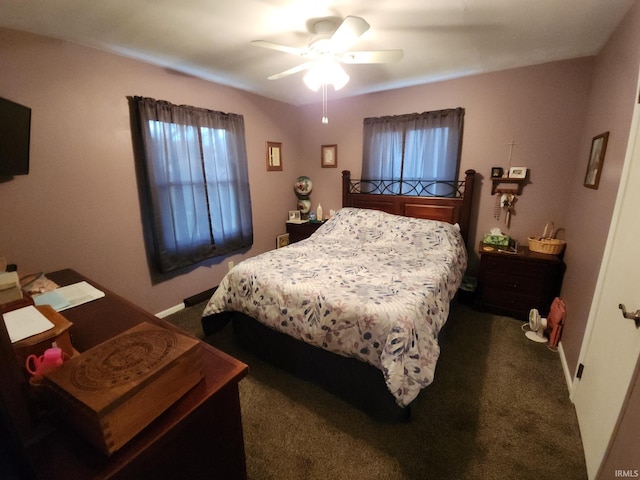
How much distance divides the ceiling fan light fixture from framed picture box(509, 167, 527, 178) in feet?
6.29

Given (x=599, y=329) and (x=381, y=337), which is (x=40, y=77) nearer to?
(x=381, y=337)

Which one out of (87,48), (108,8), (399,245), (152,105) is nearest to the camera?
(108,8)

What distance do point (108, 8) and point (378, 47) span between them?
181 cm

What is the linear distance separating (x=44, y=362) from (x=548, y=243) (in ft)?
11.1

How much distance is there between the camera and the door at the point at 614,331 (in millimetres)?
1179

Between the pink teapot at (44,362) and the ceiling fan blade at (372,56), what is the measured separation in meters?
2.13

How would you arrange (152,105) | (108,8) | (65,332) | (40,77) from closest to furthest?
(65,332) → (108,8) → (40,77) → (152,105)

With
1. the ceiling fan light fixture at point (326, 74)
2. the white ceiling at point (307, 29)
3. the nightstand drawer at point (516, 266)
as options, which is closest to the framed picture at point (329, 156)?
the white ceiling at point (307, 29)

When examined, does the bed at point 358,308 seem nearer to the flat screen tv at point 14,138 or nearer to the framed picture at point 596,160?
the framed picture at point 596,160

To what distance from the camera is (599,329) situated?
152cm

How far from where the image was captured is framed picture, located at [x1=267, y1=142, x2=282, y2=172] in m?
3.78

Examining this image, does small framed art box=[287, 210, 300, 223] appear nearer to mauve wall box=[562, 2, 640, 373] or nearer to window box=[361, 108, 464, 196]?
window box=[361, 108, 464, 196]

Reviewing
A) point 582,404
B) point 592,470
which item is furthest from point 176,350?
point 582,404

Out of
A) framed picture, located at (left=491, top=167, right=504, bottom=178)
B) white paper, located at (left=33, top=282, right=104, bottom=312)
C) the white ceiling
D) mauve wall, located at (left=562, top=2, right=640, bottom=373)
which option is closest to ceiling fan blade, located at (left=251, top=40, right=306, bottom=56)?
the white ceiling
